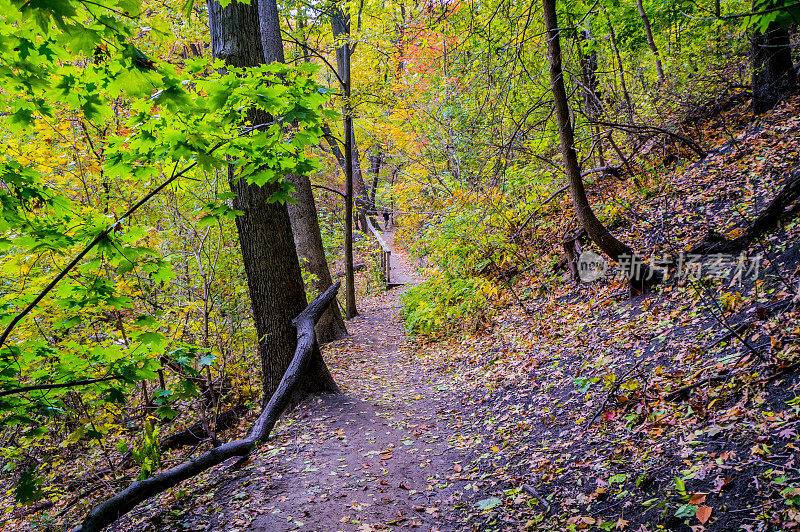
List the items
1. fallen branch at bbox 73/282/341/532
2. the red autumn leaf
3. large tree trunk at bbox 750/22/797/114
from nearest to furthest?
the red autumn leaf → fallen branch at bbox 73/282/341/532 → large tree trunk at bbox 750/22/797/114

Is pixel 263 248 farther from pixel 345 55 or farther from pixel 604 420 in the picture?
pixel 345 55

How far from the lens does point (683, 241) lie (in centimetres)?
577

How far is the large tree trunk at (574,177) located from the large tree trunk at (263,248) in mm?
3565

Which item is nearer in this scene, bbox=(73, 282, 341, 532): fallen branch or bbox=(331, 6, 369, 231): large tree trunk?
bbox=(73, 282, 341, 532): fallen branch

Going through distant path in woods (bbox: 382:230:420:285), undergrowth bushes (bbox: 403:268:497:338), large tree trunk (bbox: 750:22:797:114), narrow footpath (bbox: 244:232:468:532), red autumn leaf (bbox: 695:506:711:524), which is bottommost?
narrow footpath (bbox: 244:232:468:532)

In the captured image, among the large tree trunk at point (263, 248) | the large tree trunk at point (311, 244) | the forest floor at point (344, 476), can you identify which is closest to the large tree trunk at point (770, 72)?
the forest floor at point (344, 476)

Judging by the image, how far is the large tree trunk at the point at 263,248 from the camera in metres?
5.37

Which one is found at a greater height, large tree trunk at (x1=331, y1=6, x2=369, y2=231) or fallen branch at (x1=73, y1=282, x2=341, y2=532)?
large tree trunk at (x1=331, y1=6, x2=369, y2=231)

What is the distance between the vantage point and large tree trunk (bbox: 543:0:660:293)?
5.22m

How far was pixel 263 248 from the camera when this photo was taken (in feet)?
19.0

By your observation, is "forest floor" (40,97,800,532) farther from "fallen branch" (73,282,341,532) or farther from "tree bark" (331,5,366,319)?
"tree bark" (331,5,366,319)

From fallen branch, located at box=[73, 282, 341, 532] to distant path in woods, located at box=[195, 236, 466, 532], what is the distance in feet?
0.86

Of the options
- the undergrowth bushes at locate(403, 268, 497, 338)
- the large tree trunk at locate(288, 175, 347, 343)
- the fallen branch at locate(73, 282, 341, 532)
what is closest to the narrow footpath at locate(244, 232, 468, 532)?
the fallen branch at locate(73, 282, 341, 532)

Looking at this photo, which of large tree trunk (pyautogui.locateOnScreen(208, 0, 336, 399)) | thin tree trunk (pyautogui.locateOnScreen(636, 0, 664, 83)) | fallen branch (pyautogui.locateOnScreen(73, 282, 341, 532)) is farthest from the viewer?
thin tree trunk (pyautogui.locateOnScreen(636, 0, 664, 83))
